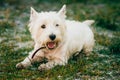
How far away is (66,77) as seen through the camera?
7.04m

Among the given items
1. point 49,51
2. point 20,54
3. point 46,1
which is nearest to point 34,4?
point 46,1

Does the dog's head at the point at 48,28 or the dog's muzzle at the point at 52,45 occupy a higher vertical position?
the dog's head at the point at 48,28

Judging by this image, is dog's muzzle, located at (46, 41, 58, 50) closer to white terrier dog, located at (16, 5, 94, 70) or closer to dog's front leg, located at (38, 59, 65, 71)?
white terrier dog, located at (16, 5, 94, 70)

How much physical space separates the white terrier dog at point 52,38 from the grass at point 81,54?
0.53 feet

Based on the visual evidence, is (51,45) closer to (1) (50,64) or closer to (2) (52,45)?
(2) (52,45)

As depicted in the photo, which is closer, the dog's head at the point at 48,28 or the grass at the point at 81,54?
the dog's head at the point at 48,28

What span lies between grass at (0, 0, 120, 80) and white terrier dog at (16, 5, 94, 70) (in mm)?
161

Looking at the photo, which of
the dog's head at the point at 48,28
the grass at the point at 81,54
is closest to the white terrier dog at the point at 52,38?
the dog's head at the point at 48,28

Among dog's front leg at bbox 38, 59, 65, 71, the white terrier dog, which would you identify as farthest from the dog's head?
dog's front leg at bbox 38, 59, 65, 71

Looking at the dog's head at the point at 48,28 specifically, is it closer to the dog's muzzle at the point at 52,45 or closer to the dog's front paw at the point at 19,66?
the dog's muzzle at the point at 52,45

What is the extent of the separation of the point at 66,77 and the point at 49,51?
2.50ft

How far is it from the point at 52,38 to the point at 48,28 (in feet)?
0.86

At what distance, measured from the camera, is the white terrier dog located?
282 inches

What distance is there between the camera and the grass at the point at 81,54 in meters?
7.18
